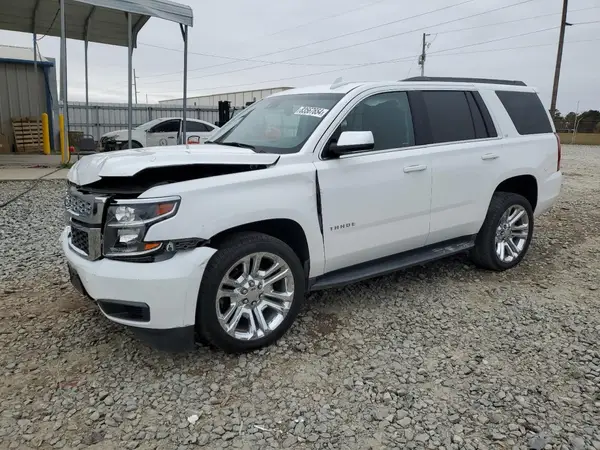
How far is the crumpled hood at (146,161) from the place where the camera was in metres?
2.98

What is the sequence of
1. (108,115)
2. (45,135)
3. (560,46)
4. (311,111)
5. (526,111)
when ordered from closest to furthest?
1. (311,111)
2. (526,111)
3. (45,135)
4. (108,115)
5. (560,46)

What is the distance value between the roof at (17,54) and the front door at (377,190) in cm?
1848

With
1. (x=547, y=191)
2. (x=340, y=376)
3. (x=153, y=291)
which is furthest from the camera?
(x=547, y=191)

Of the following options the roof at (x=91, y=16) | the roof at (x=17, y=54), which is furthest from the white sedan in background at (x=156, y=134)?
the roof at (x=17, y=54)

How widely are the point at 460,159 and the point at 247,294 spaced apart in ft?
7.87

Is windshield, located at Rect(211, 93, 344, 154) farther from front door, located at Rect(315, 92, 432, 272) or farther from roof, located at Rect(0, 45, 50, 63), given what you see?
roof, located at Rect(0, 45, 50, 63)

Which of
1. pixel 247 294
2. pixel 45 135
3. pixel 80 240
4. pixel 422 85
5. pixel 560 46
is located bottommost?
pixel 247 294

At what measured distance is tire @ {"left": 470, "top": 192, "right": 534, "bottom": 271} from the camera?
4.86 metres

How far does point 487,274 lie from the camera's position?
5039mm

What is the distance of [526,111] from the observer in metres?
5.19

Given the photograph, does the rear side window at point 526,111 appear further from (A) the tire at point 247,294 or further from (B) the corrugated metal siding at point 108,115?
(B) the corrugated metal siding at point 108,115

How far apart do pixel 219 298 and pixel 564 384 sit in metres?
2.24

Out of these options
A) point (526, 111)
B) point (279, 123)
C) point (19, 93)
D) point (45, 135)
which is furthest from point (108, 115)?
point (526, 111)

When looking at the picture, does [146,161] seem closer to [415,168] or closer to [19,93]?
[415,168]
